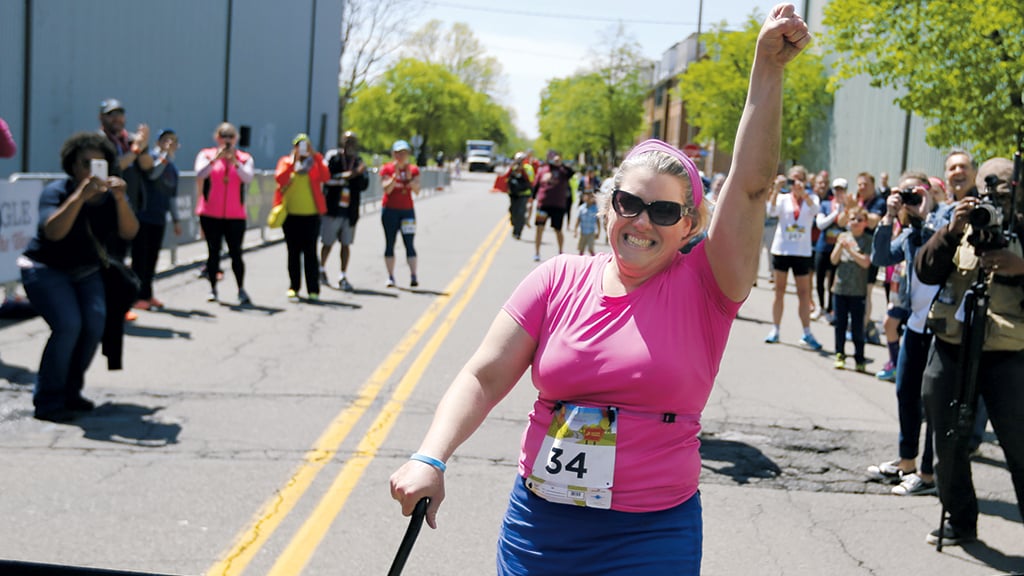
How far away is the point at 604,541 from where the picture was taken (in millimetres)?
2719

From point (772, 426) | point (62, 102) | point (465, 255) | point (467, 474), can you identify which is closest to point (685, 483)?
point (467, 474)

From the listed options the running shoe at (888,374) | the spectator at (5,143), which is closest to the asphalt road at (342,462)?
the running shoe at (888,374)

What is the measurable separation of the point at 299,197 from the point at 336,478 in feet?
25.9

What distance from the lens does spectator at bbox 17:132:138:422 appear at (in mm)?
7418

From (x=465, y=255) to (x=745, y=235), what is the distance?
18741 millimetres

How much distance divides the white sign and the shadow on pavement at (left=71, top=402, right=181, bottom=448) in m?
4.26

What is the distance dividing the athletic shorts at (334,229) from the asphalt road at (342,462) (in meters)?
3.29

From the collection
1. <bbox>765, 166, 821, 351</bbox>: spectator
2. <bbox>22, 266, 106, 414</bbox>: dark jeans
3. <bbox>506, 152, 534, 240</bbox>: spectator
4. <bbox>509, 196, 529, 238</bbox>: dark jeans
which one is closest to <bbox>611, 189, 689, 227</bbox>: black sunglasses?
<bbox>22, 266, 106, 414</bbox>: dark jeans

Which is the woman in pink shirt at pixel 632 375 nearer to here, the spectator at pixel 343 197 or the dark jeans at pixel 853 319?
the dark jeans at pixel 853 319

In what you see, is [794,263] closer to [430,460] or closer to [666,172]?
[666,172]

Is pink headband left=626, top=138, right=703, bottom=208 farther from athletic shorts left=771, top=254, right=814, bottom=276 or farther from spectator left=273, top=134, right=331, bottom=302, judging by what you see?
spectator left=273, top=134, right=331, bottom=302

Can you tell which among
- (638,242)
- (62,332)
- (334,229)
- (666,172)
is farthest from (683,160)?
(334,229)

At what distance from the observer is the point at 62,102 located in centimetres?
2164

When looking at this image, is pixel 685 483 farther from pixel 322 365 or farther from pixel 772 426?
pixel 322 365
